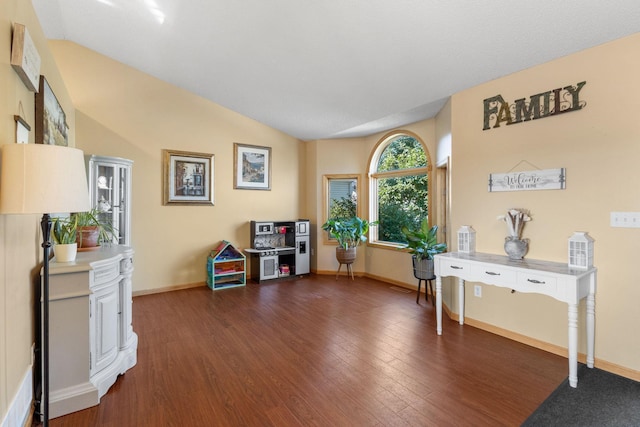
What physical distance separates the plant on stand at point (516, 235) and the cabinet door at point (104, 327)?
3.27 meters

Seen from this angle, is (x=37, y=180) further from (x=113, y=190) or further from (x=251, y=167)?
(x=251, y=167)

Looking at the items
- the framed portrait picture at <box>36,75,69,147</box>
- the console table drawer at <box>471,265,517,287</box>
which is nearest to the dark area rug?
the console table drawer at <box>471,265,517,287</box>

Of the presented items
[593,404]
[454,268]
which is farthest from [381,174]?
[593,404]

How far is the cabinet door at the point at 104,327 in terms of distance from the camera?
1.99 metres

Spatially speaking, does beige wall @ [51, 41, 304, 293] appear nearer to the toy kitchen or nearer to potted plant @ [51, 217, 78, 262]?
the toy kitchen

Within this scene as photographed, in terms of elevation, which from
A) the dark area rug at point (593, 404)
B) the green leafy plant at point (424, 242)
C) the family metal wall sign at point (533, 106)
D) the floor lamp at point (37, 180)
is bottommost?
the dark area rug at point (593, 404)

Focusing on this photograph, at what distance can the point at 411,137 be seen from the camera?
4801mm

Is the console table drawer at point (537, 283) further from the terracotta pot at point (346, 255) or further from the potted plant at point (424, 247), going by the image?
the terracotta pot at point (346, 255)

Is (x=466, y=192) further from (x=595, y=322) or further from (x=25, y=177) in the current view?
(x=25, y=177)

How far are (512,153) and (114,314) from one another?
11.9 feet

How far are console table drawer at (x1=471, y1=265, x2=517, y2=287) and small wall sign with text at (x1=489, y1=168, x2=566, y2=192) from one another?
0.84 meters

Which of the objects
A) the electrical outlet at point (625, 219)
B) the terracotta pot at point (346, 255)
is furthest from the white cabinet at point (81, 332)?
the electrical outlet at point (625, 219)

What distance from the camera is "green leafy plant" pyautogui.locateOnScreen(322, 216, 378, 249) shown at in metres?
5.24

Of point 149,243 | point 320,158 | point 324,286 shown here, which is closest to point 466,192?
point 324,286
